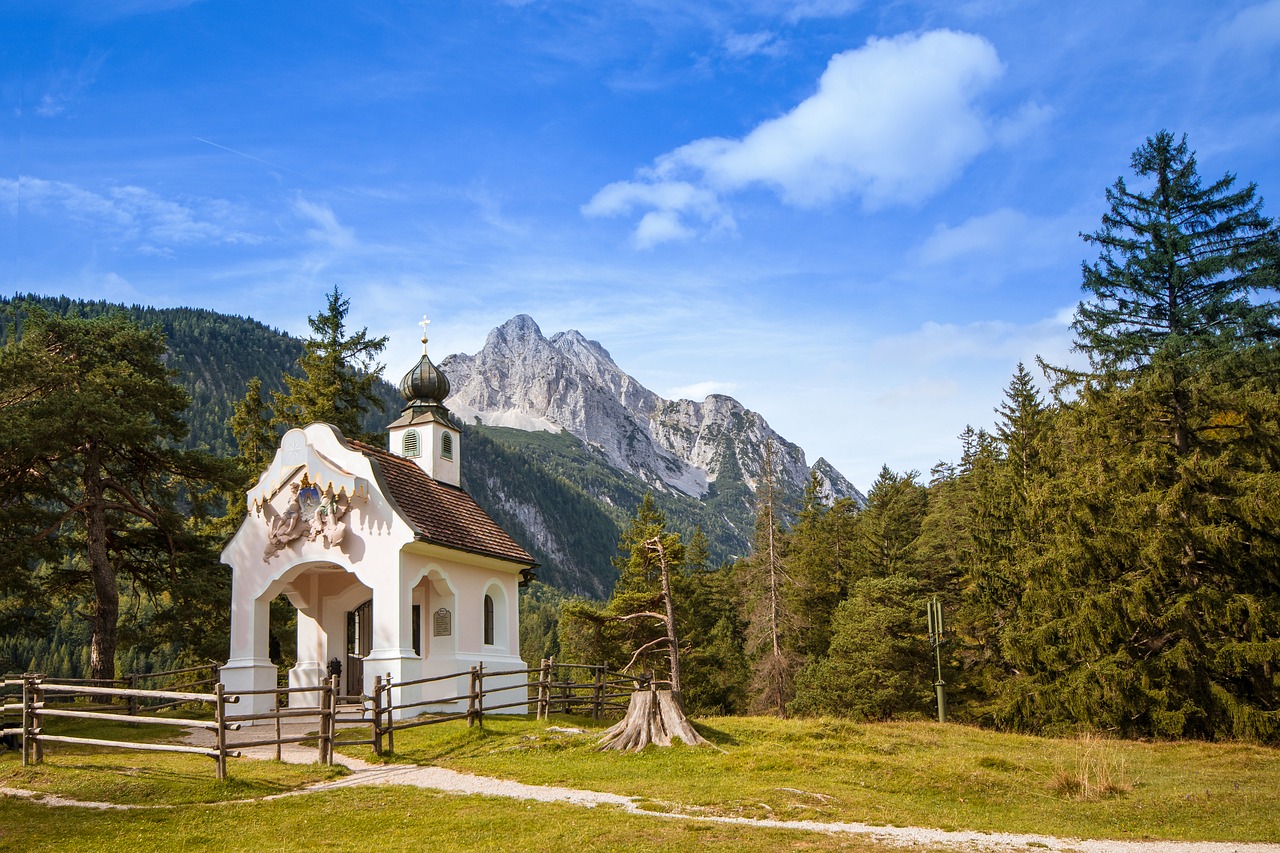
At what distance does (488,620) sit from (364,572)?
15.4ft

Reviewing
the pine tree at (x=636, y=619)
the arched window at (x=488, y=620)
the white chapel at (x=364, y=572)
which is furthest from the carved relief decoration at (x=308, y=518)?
the pine tree at (x=636, y=619)

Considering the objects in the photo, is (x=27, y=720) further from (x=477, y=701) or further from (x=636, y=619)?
(x=636, y=619)

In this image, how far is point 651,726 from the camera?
1655 centimetres

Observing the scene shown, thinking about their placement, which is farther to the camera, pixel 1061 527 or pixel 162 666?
pixel 162 666

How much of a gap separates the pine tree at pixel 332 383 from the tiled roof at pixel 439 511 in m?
9.04

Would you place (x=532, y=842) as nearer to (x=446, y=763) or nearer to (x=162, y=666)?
(x=446, y=763)

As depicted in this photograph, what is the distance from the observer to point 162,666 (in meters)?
81.0

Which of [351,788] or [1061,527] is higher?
[1061,527]

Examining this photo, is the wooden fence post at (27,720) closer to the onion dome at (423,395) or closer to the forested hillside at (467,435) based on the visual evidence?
the onion dome at (423,395)

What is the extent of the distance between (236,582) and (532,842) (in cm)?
1677

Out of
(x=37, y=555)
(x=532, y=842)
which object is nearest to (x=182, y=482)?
(x=37, y=555)

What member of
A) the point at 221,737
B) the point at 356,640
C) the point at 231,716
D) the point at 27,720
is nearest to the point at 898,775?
the point at 221,737

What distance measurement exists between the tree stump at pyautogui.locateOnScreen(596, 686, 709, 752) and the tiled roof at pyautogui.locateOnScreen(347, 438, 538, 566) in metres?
7.73

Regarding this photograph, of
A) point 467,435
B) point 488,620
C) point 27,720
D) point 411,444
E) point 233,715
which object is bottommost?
point 233,715
